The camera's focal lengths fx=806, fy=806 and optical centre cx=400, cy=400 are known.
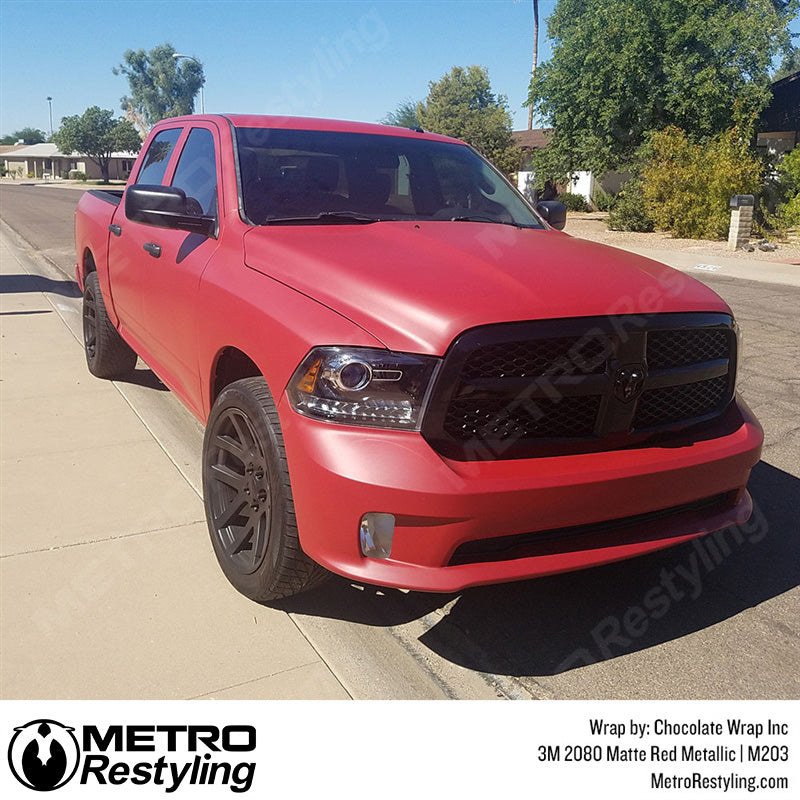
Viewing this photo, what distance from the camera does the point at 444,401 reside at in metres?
2.50

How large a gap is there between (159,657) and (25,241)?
17853 mm

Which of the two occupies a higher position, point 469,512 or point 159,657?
point 469,512

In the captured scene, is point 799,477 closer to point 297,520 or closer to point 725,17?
point 297,520

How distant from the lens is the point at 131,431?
17.0 feet

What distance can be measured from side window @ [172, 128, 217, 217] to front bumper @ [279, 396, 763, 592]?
159 centimetres

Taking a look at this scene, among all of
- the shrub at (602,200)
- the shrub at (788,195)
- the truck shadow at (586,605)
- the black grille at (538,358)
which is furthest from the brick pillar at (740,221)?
the black grille at (538,358)

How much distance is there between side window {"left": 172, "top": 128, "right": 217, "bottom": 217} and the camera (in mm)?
3886

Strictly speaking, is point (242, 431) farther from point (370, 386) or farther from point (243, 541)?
point (370, 386)

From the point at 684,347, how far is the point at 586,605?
1.12m
